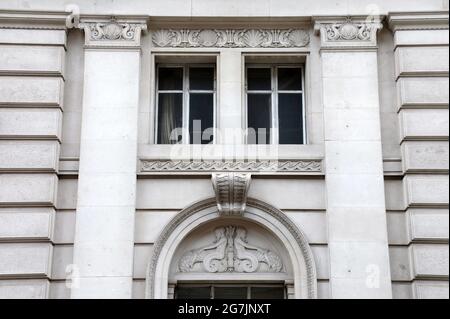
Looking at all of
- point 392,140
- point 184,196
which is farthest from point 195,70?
point 392,140

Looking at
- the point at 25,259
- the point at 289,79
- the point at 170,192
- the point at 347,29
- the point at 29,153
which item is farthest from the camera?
the point at 289,79

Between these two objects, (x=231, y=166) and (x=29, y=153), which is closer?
(x=29, y=153)

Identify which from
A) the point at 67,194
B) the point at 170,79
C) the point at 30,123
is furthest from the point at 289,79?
the point at 30,123

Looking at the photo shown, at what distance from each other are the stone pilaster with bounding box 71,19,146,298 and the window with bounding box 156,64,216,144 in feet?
3.46

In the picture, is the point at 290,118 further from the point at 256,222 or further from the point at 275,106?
the point at 256,222

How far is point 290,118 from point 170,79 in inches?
115

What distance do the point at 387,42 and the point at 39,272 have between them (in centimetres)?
903

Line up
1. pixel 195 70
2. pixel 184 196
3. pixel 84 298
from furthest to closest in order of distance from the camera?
pixel 195 70
pixel 184 196
pixel 84 298

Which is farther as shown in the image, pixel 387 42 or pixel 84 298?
pixel 387 42

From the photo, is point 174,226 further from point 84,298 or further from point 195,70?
point 195,70

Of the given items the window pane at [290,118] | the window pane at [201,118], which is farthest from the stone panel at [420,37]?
the window pane at [201,118]

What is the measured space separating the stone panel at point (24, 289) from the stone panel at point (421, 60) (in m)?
8.76

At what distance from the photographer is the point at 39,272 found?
17.0 m

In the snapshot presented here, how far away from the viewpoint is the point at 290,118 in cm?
1916
